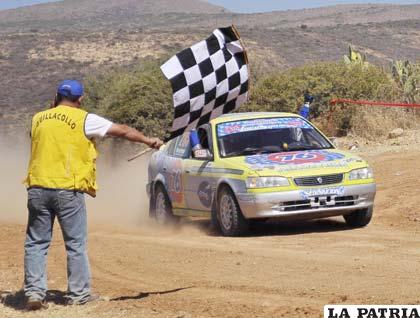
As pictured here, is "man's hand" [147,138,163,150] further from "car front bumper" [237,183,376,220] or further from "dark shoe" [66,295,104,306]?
"car front bumper" [237,183,376,220]

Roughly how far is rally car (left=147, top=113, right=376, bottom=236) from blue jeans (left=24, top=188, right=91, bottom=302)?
3.86 metres

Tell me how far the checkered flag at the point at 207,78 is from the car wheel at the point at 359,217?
320 centimetres

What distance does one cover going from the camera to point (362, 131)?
931 inches

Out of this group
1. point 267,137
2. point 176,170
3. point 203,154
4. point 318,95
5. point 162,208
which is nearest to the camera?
point 203,154

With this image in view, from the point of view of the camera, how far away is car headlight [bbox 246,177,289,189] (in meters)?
12.1

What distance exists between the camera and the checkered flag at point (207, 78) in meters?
9.44

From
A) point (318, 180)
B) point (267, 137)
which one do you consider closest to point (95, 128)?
point (318, 180)

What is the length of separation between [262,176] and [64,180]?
13.6 feet

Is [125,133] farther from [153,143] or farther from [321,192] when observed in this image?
[321,192]

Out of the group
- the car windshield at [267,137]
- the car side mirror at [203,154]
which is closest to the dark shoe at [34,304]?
the car side mirror at [203,154]

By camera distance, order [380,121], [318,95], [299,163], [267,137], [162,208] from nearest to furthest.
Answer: [299,163]
[267,137]
[162,208]
[380,121]
[318,95]

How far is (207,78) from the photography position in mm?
9578

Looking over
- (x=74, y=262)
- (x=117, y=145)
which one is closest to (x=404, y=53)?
(x=117, y=145)

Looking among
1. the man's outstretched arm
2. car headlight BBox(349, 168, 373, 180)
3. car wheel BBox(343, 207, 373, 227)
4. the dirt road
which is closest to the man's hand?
the man's outstretched arm
